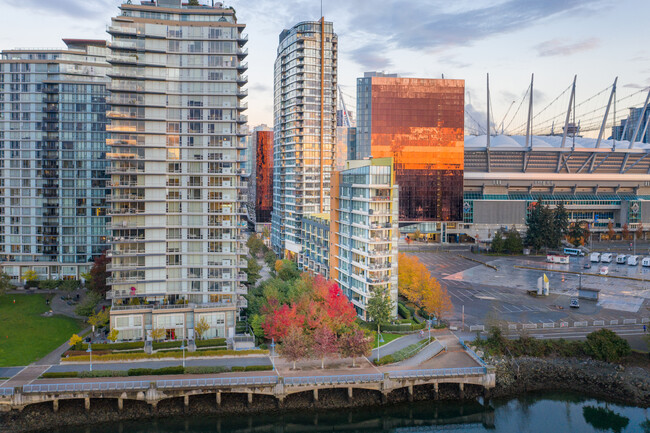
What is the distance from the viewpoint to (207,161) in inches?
2473

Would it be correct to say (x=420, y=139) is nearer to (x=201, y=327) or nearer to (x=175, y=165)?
(x=175, y=165)

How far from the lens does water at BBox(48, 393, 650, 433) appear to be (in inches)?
1870

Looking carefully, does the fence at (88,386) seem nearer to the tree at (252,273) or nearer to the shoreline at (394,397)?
the shoreline at (394,397)

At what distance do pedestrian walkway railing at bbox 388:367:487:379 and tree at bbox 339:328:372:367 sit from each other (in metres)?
3.64

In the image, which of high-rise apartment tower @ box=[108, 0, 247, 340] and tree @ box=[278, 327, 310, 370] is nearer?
tree @ box=[278, 327, 310, 370]

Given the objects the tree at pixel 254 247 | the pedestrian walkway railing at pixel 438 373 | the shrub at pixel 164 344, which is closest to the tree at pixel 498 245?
the tree at pixel 254 247

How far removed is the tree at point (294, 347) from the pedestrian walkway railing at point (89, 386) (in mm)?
13163

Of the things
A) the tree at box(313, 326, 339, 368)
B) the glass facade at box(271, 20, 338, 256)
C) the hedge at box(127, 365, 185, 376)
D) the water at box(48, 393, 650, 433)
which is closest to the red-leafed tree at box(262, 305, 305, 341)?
the tree at box(313, 326, 339, 368)

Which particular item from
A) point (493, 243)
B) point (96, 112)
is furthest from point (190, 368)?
point (493, 243)

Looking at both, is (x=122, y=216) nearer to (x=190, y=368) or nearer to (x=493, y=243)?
(x=190, y=368)

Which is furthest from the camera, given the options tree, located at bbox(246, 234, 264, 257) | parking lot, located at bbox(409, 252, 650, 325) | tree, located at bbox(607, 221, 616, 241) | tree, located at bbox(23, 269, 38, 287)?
tree, located at bbox(607, 221, 616, 241)

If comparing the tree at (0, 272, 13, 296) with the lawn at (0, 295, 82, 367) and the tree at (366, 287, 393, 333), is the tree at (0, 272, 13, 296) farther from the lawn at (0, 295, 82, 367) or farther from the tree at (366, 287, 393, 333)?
the tree at (366, 287, 393, 333)

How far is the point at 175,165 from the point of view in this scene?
62781 mm

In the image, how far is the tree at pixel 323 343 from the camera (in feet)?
171
